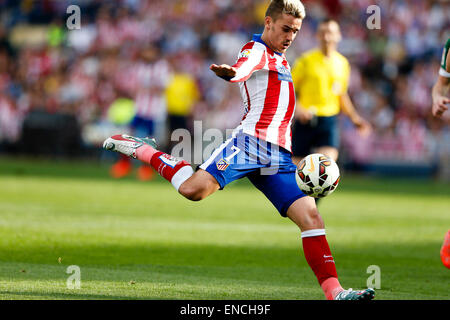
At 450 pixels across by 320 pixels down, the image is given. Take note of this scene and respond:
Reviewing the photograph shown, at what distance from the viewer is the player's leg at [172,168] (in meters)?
5.83

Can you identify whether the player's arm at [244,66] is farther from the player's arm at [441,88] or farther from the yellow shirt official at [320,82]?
the yellow shirt official at [320,82]

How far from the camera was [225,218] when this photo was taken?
449 inches

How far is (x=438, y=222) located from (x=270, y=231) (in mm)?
3021

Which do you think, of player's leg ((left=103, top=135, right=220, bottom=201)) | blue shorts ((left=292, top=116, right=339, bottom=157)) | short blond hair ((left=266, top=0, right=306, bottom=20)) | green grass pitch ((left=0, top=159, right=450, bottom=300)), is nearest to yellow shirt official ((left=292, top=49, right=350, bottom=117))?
blue shorts ((left=292, top=116, right=339, bottom=157))

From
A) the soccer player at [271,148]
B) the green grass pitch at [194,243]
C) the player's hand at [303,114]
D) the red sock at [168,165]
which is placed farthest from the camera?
the player's hand at [303,114]

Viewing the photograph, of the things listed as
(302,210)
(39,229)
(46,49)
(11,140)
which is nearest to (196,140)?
(11,140)

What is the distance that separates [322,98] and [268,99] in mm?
4687

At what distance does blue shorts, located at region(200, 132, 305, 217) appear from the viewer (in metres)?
5.80

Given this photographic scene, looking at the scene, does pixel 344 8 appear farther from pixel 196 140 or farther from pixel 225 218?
pixel 225 218

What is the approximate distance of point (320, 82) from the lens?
10453 millimetres

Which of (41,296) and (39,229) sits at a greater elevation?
(39,229)

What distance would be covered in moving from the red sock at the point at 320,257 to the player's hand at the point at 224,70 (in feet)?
4.32

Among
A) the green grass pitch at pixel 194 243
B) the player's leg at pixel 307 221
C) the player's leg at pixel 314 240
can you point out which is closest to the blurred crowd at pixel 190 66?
the green grass pitch at pixel 194 243

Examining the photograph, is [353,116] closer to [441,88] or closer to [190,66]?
[441,88]
